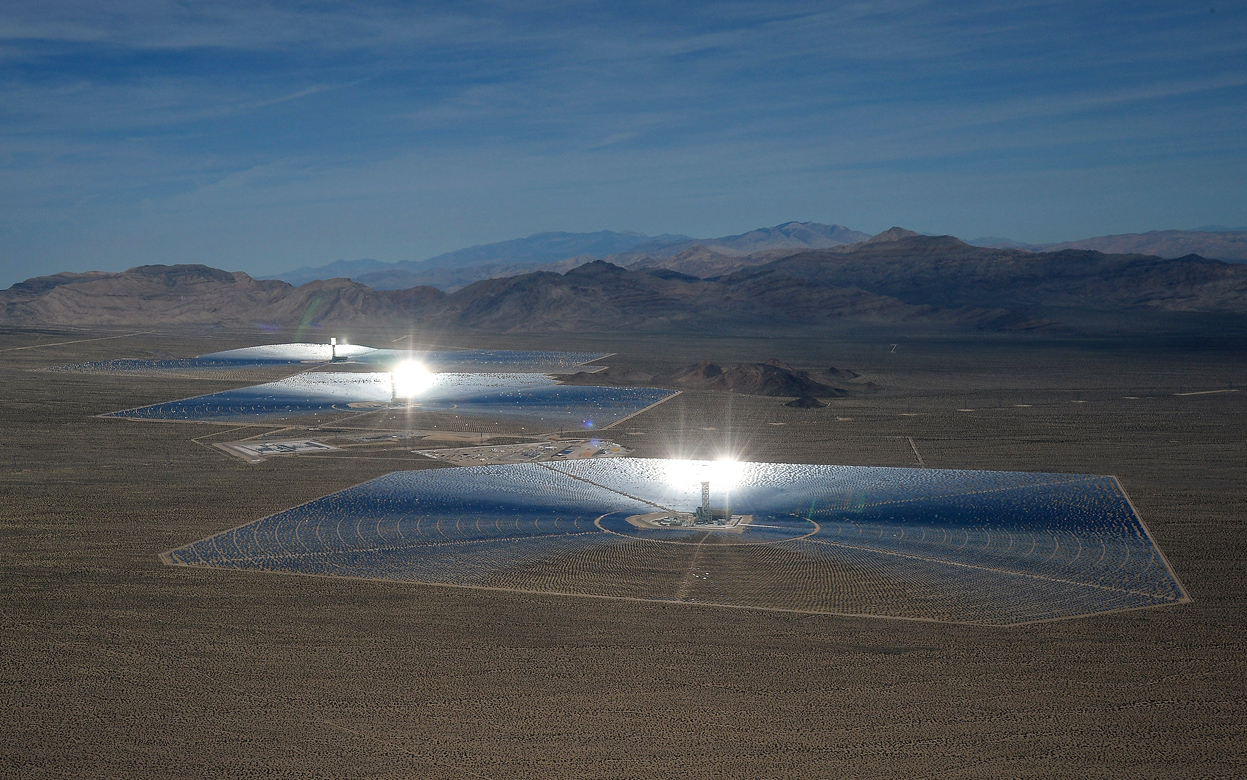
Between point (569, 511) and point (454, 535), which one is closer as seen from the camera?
point (454, 535)

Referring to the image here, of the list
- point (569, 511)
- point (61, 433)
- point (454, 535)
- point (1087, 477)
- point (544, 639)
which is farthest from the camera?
point (61, 433)

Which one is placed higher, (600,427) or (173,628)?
(600,427)

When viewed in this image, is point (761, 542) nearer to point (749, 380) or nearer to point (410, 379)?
point (749, 380)

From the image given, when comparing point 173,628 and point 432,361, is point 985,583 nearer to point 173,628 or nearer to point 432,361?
point 173,628

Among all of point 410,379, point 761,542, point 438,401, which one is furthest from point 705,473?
point 410,379

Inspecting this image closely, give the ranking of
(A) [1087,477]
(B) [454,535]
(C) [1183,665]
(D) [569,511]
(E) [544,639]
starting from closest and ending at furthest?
(C) [1183,665] → (E) [544,639] → (B) [454,535] → (D) [569,511] → (A) [1087,477]

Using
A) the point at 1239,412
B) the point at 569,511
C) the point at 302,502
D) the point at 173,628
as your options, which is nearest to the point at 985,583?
the point at 569,511
